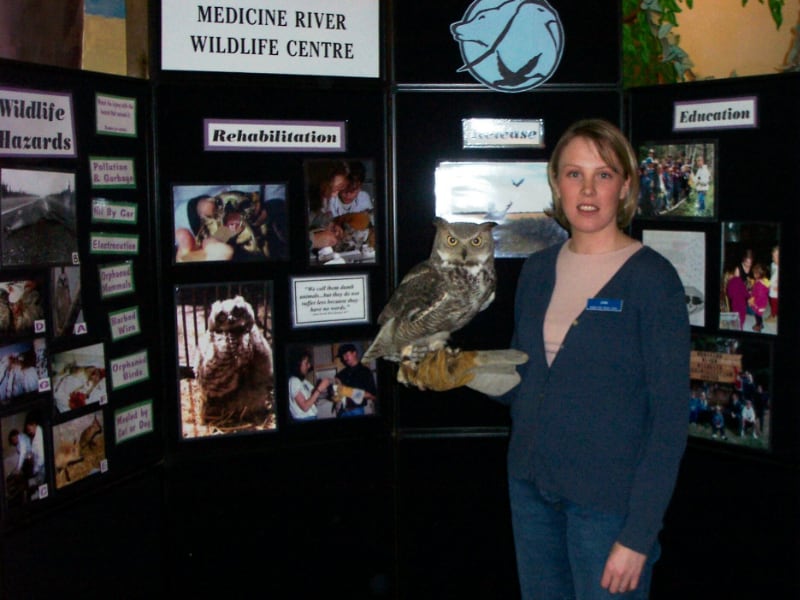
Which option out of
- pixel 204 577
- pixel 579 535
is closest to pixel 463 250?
pixel 579 535

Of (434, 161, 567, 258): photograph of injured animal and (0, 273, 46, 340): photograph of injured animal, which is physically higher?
(434, 161, 567, 258): photograph of injured animal

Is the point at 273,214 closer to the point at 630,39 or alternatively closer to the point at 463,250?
the point at 463,250

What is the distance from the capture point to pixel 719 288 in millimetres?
2447

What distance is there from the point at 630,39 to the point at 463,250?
6.36 feet

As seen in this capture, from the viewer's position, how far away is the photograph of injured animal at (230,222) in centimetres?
243

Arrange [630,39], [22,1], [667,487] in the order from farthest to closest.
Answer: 1. [630,39]
2. [22,1]
3. [667,487]

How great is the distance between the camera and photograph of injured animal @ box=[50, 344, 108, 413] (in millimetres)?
2201

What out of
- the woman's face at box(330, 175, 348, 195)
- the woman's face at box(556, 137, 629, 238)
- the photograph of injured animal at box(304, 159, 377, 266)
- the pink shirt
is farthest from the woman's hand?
the woman's face at box(330, 175, 348, 195)

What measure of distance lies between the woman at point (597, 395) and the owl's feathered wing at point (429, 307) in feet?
0.99

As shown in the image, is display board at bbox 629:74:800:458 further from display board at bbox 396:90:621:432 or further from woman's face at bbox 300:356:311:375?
woman's face at bbox 300:356:311:375

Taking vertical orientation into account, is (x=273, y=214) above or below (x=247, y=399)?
above

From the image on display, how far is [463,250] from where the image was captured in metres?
2.18

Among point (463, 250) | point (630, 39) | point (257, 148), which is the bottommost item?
point (463, 250)

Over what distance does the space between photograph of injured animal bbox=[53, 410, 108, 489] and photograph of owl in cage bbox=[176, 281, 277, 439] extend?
0.86 feet
